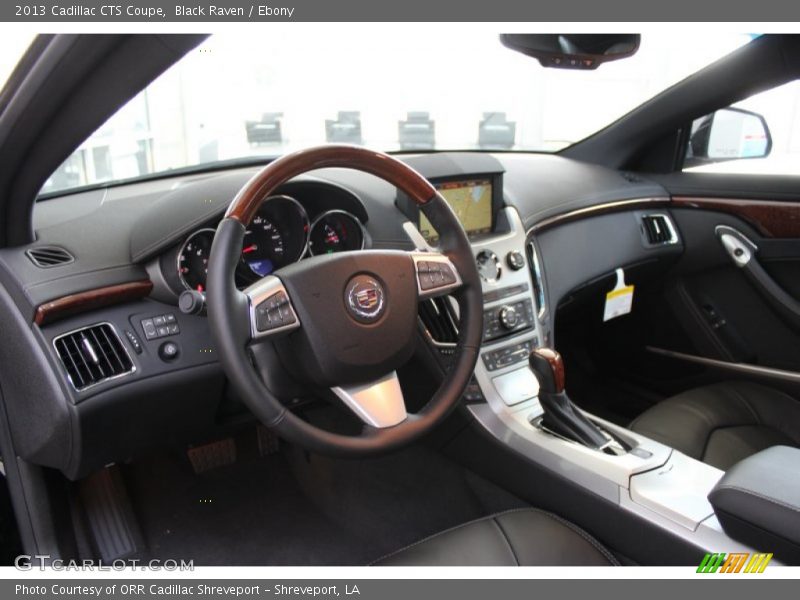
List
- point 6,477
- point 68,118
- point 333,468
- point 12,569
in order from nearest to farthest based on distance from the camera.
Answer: point 68,118 < point 12,569 < point 6,477 < point 333,468

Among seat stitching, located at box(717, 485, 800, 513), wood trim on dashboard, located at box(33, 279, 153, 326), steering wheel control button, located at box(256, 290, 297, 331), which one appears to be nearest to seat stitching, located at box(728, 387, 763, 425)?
seat stitching, located at box(717, 485, 800, 513)

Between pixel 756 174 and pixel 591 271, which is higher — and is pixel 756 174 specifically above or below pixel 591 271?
above

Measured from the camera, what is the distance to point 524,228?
212cm

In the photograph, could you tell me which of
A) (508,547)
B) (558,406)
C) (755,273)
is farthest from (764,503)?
(755,273)

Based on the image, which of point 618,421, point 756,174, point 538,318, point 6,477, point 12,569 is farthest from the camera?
point 618,421

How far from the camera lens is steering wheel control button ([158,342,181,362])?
5.16ft

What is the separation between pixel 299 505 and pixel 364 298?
44.8 inches

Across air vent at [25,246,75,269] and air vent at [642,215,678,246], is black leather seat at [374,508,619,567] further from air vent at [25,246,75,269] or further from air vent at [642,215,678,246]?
air vent at [642,215,678,246]

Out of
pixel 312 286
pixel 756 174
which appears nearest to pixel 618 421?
pixel 756 174

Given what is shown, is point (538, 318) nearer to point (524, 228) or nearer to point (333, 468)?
point (524, 228)

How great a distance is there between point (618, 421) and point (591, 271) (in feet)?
2.43

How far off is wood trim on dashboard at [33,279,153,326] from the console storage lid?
52.1 inches

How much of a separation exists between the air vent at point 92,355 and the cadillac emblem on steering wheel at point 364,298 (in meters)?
0.60

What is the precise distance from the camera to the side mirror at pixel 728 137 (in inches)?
105
